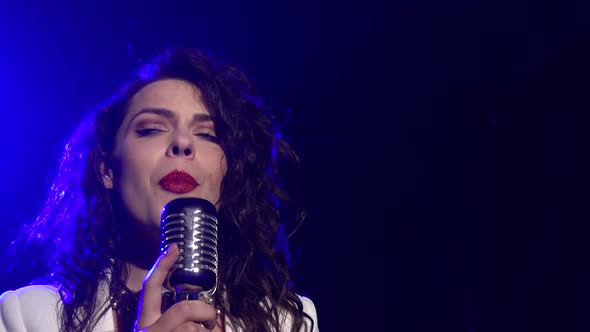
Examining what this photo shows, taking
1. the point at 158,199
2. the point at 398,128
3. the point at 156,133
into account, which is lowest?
the point at 158,199

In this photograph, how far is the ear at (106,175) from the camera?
7.77 ft

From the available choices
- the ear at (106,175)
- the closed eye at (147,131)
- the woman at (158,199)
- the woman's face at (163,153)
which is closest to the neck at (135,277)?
the woman at (158,199)

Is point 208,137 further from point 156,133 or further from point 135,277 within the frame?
point 135,277

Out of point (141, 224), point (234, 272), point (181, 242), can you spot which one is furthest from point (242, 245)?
point (181, 242)

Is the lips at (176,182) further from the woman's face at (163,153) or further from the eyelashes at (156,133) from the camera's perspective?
the eyelashes at (156,133)

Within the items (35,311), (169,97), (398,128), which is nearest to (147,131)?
(169,97)

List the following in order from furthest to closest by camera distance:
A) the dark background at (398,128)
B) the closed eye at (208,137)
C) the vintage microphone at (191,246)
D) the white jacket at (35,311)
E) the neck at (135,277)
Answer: the dark background at (398,128), the closed eye at (208,137), the neck at (135,277), the white jacket at (35,311), the vintage microphone at (191,246)

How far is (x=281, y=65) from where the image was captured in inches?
163

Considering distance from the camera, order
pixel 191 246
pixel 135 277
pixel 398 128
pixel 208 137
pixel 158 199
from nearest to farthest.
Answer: pixel 191 246 → pixel 158 199 → pixel 135 277 → pixel 208 137 → pixel 398 128

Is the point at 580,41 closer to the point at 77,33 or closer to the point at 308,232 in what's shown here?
the point at 308,232

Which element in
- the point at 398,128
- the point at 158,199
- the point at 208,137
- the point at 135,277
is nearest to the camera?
the point at 158,199

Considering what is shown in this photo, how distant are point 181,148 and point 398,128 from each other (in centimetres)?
224

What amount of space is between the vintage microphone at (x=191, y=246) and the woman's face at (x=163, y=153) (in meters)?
0.46

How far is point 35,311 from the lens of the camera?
206cm
